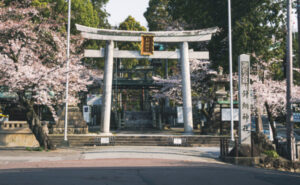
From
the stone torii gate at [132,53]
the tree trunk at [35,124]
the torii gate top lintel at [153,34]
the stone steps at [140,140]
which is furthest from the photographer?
the stone torii gate at [132,53]

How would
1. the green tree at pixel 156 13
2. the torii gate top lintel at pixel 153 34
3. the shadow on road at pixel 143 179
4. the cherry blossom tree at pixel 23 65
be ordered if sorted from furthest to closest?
the green tree at pixel 156 13 < the torii gate top lintel at pixel 153 34 < the cherry blossom tree at pixel 23 65 < the shadow on road at pixel 143 179

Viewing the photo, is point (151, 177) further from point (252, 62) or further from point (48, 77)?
point (252, 62)

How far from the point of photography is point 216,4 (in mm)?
26203

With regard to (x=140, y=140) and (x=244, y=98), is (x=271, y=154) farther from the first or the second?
(x=140, y=140)

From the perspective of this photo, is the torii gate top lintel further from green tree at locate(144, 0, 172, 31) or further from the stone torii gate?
green tree at locate(144, 0, 172, 31)

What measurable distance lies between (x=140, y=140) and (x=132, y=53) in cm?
646

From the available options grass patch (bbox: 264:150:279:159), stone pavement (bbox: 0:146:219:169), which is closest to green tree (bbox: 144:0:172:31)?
stone pavement (bbox: 0:146:219:169)

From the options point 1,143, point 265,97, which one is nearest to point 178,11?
point 265,97

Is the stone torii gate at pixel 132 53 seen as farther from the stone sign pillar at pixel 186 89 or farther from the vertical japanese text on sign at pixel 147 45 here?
the vertical japanese text on sign at pixel 147 45

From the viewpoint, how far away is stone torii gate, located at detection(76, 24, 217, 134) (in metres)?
22.5

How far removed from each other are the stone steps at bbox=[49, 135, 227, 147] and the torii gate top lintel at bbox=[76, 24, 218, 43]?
23.7 ft

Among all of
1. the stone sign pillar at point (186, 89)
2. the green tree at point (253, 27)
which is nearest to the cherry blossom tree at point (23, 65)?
the stone sign pillar at point (186, 89)

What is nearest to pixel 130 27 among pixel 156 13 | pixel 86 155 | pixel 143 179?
pixel 156 13

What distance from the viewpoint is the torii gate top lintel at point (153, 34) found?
73.2 feet
